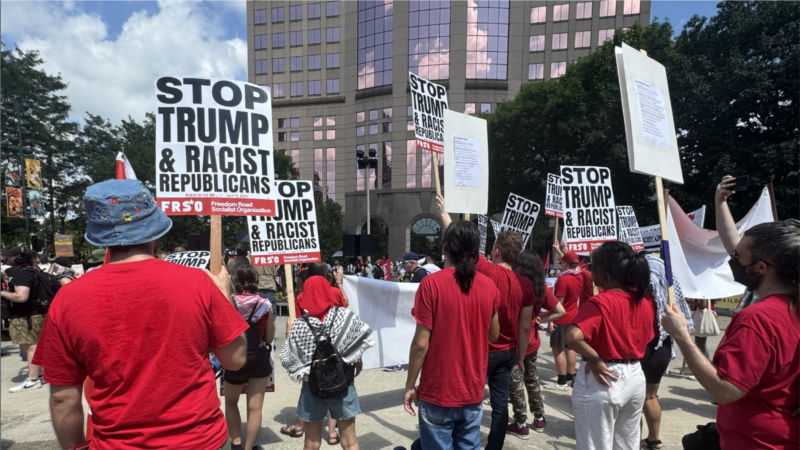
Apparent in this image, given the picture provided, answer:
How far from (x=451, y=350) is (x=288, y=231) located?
3.72 metres

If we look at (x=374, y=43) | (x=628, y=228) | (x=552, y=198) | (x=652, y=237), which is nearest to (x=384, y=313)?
(x=628, y=228)

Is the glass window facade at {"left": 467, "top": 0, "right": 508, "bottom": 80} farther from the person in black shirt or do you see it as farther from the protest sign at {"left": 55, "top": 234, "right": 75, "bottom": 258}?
the person in black shirt

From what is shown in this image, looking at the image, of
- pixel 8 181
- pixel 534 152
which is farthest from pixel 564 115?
pixel 8 181

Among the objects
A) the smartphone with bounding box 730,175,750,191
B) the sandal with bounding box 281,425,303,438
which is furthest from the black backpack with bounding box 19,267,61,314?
the smartphone with bounding box 730,175,750,191

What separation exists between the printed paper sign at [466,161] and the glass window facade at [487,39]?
34410 mm

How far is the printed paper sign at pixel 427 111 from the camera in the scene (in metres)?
5.82

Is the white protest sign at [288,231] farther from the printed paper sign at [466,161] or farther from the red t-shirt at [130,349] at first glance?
the red t-shirt at [130,349]

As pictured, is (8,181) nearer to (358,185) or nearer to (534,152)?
(358,185)

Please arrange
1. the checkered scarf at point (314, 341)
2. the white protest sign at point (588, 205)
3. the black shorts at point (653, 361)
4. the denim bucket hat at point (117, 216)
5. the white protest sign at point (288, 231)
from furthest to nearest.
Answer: the white protest sign at point (588, 205)
the white protest sign at point (288, 231)
the black shorts at point (653, 361)
the checkered scarf at point (314, 341)
the denim bucket hat at point (117, 216)

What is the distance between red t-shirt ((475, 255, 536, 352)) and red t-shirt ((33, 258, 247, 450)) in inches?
96.6

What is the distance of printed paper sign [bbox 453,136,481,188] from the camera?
512 centimetres

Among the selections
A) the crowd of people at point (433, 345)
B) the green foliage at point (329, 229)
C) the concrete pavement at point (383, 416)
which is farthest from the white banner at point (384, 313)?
the green foliage at point (329, 229)

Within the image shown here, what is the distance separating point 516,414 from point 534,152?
24934mm

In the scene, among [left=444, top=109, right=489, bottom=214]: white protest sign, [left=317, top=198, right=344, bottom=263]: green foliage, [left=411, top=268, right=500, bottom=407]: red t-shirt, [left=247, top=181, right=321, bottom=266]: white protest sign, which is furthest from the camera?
[left=317, top=198, right=344, bottom=263]: green foliage
